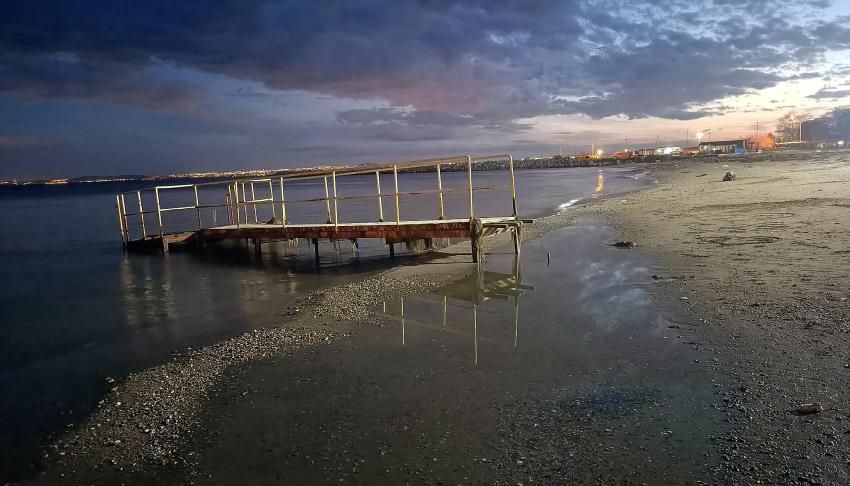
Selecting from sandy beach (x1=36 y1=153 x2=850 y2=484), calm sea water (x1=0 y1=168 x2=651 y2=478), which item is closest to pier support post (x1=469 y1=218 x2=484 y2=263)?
calm sea water (x1=0 y1=168 x2=651 y2=478)

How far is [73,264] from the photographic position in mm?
20688

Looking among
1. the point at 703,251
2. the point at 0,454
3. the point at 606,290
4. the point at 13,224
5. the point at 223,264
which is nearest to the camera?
the point at 0,454

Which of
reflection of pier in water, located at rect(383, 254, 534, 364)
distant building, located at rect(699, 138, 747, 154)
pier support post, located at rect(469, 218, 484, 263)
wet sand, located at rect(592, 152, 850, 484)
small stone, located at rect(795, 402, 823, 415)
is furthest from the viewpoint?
distant building, located at rect(699, 138, 747, 154)

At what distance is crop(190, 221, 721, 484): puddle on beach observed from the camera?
13.7 ft

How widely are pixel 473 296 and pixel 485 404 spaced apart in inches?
178

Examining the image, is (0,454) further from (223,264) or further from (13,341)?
(223,264)

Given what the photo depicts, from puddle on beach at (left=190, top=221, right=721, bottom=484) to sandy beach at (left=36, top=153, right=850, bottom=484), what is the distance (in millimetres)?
25

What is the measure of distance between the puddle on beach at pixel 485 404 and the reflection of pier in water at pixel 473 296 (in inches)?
2.2

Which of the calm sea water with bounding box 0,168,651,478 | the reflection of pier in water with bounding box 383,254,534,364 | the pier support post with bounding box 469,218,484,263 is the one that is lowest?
Result: the calm sea water with bounding box 0,168,651,478

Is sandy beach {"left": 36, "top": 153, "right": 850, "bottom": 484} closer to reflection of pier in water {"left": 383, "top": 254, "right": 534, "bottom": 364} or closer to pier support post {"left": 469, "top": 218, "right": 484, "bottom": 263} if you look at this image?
reflection of pier in water {"left": 383, "top": 254, "right": 534, "bottom": 364}

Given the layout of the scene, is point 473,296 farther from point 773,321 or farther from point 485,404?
point 773,321

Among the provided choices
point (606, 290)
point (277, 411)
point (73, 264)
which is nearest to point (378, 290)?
point (606, 290)

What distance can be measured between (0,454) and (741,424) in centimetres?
708

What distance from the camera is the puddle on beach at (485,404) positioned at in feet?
13.7
